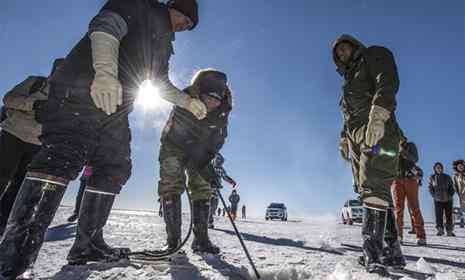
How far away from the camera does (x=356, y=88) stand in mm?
2881

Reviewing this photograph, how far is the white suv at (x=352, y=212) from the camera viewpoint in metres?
21.0

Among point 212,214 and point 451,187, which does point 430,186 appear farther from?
point 212,214

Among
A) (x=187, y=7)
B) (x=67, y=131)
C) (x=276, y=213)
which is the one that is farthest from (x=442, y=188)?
(x=276, y=213)

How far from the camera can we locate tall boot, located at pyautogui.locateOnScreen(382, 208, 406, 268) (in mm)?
2471

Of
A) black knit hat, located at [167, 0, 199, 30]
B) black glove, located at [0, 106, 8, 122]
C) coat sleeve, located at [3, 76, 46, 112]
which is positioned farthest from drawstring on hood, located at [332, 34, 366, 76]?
black glove, located at [0, 106, 8, 122]

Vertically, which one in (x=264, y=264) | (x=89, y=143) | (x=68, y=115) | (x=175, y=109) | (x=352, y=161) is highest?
(x=175, y=109)

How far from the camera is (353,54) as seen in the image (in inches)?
121

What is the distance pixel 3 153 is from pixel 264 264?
8.86 ft

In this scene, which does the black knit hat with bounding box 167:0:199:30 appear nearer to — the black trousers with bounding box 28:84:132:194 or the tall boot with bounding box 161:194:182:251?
the black trousers with bounding box 28:84:132:194

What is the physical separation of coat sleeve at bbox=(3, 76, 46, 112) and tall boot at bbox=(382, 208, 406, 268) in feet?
10.9

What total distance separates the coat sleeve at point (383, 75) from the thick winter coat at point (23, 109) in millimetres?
3006

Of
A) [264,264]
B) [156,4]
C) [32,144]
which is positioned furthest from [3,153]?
[264,264]

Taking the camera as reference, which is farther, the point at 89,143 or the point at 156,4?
the point at 156,4

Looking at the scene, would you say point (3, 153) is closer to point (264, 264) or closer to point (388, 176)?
point (264, 264)
